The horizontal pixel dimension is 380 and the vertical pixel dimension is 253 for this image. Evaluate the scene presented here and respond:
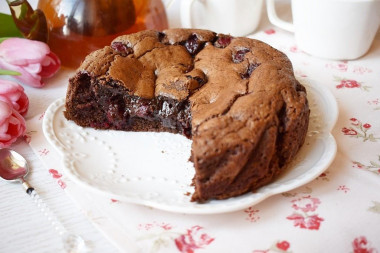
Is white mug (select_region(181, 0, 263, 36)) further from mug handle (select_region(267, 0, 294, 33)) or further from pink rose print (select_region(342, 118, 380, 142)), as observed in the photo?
pink rose print (select_region(342, 118, 380, 142))

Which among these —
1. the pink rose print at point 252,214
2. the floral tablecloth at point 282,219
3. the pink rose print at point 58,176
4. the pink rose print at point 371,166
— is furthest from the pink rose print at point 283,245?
the pink rose print at point 58,176

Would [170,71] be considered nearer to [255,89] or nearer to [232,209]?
[255,89]

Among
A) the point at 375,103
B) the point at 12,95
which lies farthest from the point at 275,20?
the point at 12,95

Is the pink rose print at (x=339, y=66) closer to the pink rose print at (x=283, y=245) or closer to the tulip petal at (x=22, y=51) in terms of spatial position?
the pink rose print at (x=283, y=245)

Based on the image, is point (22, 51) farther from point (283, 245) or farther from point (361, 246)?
point (361, 246)

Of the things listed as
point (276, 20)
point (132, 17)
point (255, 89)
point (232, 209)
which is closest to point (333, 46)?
point (276, 20)

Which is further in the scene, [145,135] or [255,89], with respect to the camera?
[145,135]

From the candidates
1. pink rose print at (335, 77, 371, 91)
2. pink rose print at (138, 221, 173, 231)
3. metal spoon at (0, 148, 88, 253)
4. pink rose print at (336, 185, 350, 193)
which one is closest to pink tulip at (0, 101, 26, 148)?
metal spoon at (0, 148, 88, 253)
